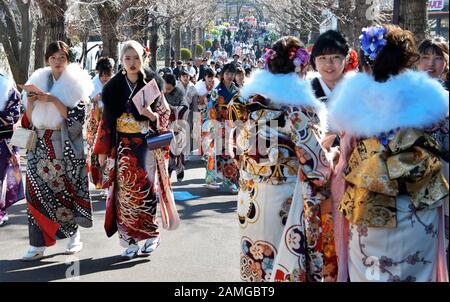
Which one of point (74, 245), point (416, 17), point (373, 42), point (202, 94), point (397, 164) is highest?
point (416, 17)

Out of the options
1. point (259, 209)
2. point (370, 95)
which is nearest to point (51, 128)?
point (259, 209)

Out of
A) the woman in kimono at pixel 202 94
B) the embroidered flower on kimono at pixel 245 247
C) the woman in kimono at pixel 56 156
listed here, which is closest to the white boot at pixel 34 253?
the woman in kimono at pixel 56 156

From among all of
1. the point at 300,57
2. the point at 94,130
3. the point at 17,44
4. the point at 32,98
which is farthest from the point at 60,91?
the point at 17,44

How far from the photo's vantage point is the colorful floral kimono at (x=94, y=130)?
8.28 m

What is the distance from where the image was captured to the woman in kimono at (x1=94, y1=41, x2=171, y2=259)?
5750 mm

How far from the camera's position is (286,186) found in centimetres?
393

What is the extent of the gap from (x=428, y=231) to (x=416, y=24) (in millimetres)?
4520

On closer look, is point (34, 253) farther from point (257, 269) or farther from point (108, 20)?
point (108, 20)

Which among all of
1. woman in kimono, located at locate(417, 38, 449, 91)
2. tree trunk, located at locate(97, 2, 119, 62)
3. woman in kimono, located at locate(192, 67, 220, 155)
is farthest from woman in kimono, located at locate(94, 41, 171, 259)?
tree trunk, located at locate(97, 2, 119, 62)

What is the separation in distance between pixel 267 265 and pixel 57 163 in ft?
8.56

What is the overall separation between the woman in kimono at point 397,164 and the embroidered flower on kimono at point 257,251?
0.82 meters

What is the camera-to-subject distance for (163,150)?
6.25 meters

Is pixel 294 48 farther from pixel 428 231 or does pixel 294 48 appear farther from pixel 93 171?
pixel 93 171

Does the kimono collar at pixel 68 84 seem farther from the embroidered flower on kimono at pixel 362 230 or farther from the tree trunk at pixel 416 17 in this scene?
the tree trunk at pixel 416 17
